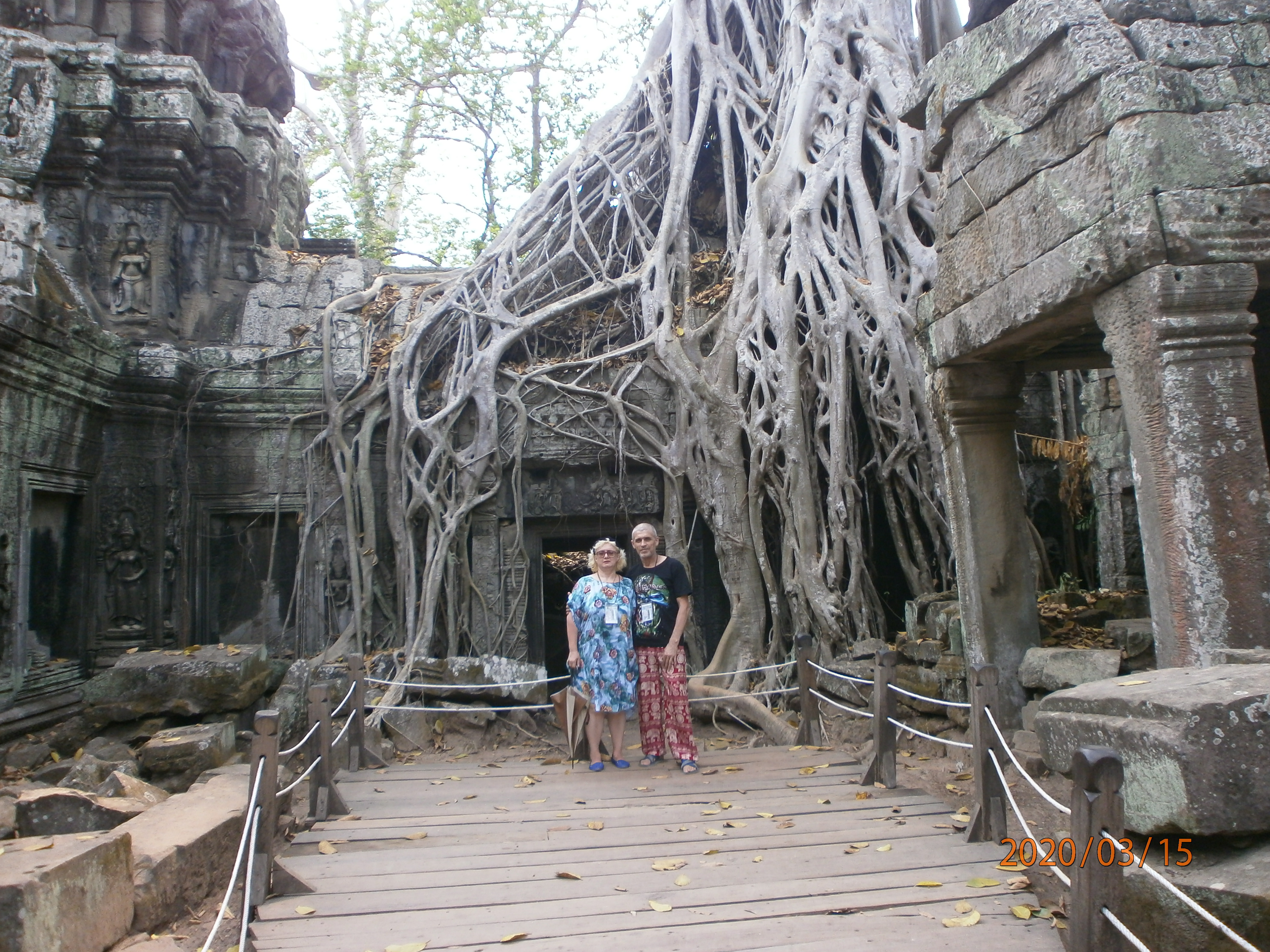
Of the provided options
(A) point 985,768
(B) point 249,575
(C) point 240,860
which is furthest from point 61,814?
(B) point 249,575

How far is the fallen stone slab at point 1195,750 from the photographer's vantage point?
1855 mm

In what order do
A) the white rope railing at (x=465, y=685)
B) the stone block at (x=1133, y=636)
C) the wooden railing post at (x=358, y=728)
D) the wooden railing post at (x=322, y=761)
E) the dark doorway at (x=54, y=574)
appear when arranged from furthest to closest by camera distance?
the dark doorway at (x=54, y=574) < the white rope railing at (x=465, y=685) < the wooden railing post at (x=358, y=728) < the stone block at (x=1133, y=636) < the wooden railing post at (x=322, y=761)

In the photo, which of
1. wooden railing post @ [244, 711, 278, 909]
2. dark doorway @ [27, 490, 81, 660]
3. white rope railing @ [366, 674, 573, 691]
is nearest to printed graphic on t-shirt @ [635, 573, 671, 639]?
white rope railing @ [366, 674, 573, 691]

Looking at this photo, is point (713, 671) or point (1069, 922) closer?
point (1069, 922)

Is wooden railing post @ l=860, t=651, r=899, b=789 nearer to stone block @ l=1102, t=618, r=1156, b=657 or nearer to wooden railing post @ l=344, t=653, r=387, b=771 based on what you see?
stone block @ l=1102, t=618, r=1156, b=657

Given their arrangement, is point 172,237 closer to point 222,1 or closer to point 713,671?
point 222,1

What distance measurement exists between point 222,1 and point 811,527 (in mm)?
7272

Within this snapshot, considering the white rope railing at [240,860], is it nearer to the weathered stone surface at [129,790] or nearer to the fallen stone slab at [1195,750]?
the weathered stone surface at [129,790]

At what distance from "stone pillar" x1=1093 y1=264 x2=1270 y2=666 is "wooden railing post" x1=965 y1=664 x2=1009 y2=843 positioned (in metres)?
0.51

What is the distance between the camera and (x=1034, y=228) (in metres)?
3.22

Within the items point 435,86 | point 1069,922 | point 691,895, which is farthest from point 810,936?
point 435,86

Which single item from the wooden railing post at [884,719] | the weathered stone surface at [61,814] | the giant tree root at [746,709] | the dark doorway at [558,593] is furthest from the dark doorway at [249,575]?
the wooden railing post at [884,719]

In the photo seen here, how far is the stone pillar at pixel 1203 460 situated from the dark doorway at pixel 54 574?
6526 mm

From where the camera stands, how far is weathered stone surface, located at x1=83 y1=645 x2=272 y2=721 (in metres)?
5.32
